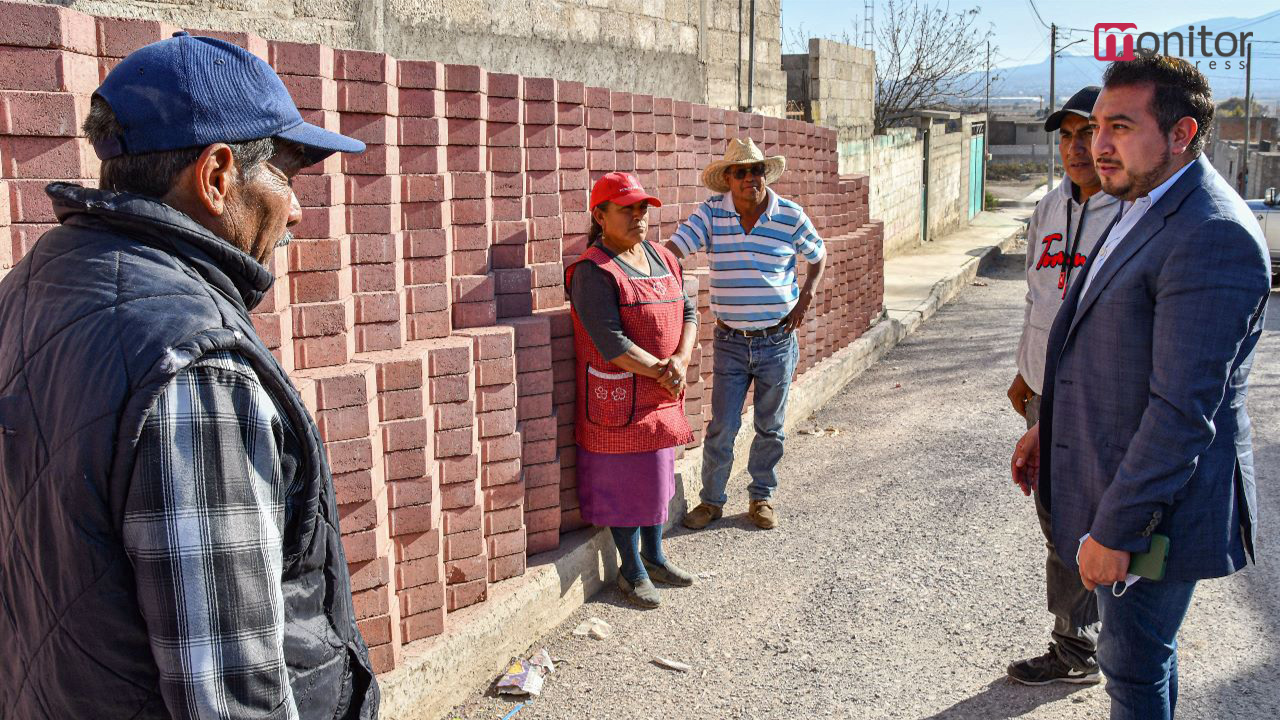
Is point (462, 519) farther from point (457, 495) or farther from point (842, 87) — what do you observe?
point (842, 87)

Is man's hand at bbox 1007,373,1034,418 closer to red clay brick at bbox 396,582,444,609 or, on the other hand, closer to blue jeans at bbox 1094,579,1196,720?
blue jeans at bbox 1094,579,1196,720

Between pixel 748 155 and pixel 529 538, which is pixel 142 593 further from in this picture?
pixel 748 155

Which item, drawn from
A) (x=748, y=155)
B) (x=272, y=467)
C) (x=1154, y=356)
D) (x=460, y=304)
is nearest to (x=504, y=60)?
(x=748, y=155)

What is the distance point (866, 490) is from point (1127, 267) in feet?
12.6

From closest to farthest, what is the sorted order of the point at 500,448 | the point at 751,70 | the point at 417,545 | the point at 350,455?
the point at 350,455 → the point at 417,545 → the point at 500,448 → the point at 751,70

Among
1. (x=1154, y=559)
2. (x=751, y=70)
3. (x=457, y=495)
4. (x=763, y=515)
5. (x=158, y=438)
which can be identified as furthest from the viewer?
(x=751, y=70)

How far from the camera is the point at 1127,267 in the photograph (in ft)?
9.07

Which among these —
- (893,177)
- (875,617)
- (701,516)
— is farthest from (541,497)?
(893,177)

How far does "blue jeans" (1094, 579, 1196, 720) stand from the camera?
281cm

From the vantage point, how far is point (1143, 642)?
112 inches

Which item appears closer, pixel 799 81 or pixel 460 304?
pixel 460 304

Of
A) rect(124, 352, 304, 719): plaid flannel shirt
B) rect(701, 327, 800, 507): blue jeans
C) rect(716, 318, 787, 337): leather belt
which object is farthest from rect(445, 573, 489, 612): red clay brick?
rect(124, 352, 304, 719): plaid flannel shirt

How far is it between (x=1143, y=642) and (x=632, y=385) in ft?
7.96

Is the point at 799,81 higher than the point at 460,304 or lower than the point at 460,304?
higher
